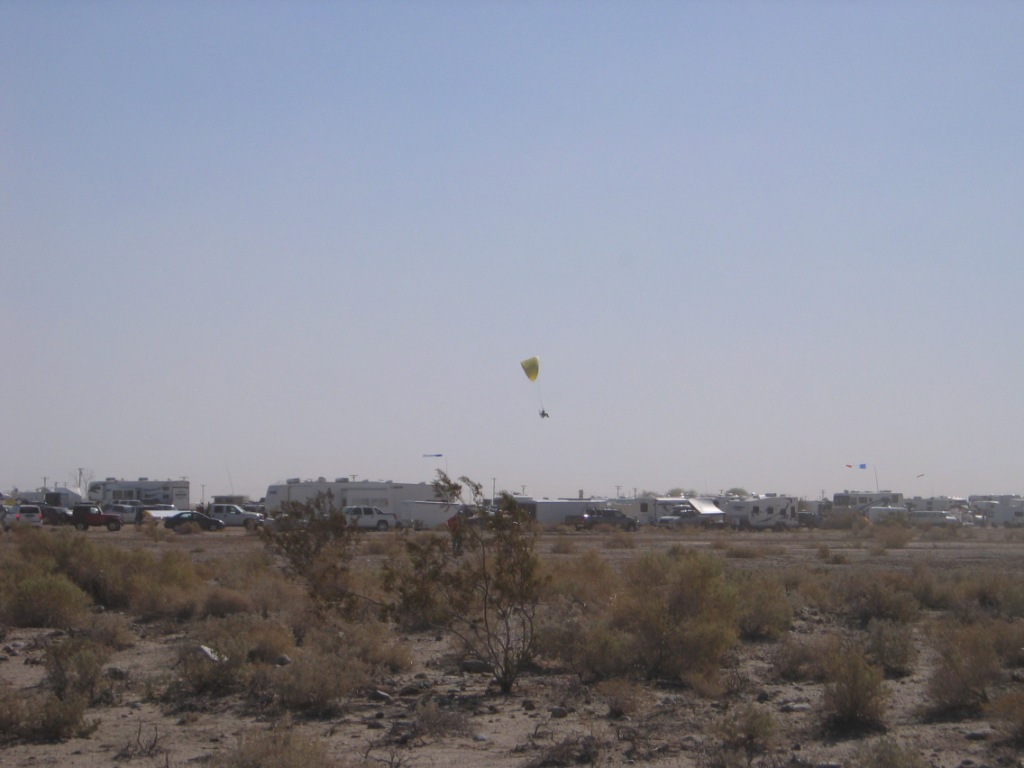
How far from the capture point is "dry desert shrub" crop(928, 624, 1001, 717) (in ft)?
43.4

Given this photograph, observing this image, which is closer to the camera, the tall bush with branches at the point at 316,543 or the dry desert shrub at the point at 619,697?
the dry desert shrub at the point at 619,697

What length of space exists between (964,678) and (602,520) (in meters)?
64.7

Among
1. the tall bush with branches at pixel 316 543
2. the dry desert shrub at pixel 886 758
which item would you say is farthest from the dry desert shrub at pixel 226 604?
the dry desert shrub at pixel 886 758

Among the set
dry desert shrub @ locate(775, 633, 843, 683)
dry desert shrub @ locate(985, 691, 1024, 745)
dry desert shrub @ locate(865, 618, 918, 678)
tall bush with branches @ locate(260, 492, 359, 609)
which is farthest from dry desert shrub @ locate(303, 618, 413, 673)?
dry desert shrub @ locate(985, 691, 1024, 745)

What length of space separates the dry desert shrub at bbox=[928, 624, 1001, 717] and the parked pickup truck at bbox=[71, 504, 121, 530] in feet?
201

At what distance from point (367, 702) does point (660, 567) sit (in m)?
9.15

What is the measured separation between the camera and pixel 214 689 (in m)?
14.0

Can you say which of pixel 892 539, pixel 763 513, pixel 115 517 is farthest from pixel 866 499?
pixel 115 517

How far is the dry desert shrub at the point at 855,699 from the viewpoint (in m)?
12.3

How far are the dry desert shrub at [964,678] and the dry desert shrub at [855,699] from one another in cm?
115

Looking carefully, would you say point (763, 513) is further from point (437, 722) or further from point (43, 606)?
point (437, 722)

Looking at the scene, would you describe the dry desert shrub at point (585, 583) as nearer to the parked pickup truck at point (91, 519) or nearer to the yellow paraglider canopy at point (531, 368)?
the yellow paraglider canopy at point (531, 368)

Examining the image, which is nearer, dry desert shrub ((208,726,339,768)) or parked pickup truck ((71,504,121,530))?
dry desert shrub ((208,726,339,768))

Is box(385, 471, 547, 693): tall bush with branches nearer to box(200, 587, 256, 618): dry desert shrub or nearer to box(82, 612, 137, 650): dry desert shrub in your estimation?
box(82, 612, 137, 650): dry desert shrub
